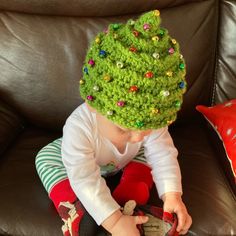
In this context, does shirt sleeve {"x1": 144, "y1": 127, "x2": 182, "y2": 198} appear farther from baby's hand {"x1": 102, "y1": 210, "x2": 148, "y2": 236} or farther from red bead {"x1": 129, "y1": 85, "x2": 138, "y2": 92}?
red bead {"x1": 129, "y1": 85, "x2": 138, "y2": 92}

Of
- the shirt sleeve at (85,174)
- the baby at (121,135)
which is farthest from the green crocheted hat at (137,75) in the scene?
the shirt sleeve at (85,174)

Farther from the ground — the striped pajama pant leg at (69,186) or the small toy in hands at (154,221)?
the striped pajama pant leg at (69,186)

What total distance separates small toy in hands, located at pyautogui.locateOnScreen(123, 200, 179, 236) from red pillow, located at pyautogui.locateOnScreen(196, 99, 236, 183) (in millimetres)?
246

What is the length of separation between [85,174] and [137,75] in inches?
12.2

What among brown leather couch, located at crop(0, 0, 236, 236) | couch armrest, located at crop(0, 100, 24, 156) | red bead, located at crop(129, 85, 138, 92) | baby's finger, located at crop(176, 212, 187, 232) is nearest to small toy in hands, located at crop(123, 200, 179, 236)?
baby's finger, located at crop(176, 212, 187, 232)

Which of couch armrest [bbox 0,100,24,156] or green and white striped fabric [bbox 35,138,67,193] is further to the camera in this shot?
couch armrest [bbox 0,100,24,156]

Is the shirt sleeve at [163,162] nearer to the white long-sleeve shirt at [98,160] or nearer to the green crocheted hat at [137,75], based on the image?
the white long-sleeve shirt at [98,160]

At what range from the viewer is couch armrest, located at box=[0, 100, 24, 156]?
1.23 m

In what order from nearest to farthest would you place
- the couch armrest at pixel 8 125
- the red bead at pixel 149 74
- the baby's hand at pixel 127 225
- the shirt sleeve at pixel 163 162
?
the red bead at pixel 149 74
the baby's hand at pixel 127 225
the shirt sleeve at pixel 163 162
the couch armrest at pixel 8 125

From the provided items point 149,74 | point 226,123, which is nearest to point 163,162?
point 226,123

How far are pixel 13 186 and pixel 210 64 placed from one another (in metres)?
0.75

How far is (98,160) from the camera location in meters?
1.11

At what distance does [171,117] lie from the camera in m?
0.90

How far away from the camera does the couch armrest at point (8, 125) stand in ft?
4.03
